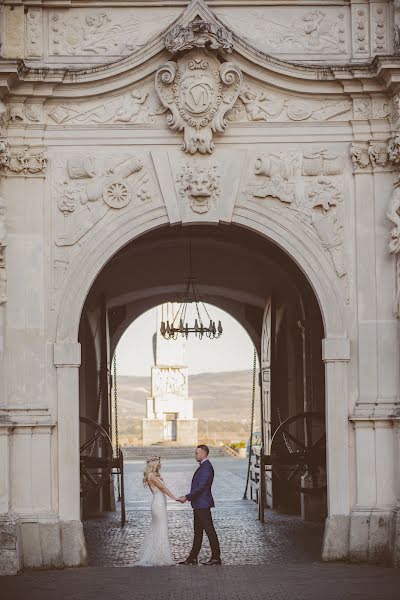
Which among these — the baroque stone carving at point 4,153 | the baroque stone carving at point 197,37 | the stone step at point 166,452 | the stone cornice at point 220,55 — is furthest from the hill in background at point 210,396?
the baroque stone carving at point 197,37

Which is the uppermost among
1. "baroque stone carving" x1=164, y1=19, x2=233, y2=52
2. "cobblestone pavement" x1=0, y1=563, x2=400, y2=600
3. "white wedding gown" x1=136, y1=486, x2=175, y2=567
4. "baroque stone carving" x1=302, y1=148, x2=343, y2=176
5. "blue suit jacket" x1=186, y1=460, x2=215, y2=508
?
"baroque stone carving" x1=164, y1=19, x2=233, y2=52

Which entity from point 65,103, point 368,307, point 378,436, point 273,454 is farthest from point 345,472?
point 65,103

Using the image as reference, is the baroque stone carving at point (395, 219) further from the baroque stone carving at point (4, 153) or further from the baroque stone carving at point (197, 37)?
the baroque stone carving at point (4, 153)

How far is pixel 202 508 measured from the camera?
49.0 feet

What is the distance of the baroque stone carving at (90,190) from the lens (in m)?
15.3

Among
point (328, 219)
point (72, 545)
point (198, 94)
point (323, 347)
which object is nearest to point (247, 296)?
point (328, 219)

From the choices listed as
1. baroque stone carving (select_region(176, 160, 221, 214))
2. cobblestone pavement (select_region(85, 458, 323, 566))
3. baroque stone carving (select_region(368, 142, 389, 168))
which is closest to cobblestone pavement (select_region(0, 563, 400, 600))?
cobblestone pavement (select_region(85, 458, 323, 566))

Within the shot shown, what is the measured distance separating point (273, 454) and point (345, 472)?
294cm

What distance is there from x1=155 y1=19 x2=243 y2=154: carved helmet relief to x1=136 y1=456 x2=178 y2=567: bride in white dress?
3.73 m

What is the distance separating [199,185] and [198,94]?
101 centimetres

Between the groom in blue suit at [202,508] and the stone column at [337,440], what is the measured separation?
1213 millimetres

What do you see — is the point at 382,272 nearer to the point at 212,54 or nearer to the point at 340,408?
the point at 340,408

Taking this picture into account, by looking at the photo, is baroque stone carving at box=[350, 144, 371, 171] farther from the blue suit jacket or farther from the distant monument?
the distant monument

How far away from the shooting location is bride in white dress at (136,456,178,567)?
14.8 meters
